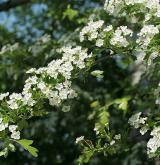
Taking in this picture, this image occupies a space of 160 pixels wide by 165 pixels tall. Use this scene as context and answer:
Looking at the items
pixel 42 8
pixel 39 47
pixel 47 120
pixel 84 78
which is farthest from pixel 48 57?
pixel 42 8

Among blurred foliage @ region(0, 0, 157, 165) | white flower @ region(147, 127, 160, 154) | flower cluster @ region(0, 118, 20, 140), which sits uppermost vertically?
flower cluster @ region(0, 118, 20, 140)

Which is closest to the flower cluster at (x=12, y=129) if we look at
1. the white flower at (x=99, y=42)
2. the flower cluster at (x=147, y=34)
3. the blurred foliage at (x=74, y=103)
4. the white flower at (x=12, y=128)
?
the white flower at (x=12, y=128)

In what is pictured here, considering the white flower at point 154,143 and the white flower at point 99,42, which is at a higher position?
the white flower at point 99,42

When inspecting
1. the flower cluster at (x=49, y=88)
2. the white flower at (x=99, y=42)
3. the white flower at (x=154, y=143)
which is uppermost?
the white flower at (x=99, y=42)

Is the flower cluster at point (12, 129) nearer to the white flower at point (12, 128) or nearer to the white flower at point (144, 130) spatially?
the white flower at point (12, 128)

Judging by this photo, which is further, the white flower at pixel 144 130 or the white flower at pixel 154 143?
the white flower at pixel 144 130

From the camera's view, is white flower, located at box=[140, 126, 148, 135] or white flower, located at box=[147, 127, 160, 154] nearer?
white flower, located at box=[147, 127, 160, 154]

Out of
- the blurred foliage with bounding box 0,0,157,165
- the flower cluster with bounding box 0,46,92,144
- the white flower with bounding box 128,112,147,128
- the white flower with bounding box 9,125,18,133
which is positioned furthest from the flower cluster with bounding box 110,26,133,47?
the blurred foliage with bounding box 0,0,157,165

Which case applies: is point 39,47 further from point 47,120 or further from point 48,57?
point 47,120

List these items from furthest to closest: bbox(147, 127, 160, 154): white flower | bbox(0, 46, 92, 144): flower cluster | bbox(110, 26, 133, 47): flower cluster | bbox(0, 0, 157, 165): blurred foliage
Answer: bbox(0, 0, 157, 165): blurred foliage
bbox(110, 26, 133, 47): flower cluster
bbox(0, 46, 92, 144): flower cluster
bbox(147, 127, 160, 154): white flower

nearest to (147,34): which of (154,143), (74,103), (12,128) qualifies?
(154,143)

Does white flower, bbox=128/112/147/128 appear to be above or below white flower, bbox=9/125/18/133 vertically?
below

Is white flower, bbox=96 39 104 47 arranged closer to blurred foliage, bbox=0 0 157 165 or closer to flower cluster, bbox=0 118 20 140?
flower cluster, bbox=0 118 20 140

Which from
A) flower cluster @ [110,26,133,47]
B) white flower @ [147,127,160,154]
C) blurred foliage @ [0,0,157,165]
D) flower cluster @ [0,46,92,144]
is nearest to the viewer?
white flower @ [147,127,160,154]
